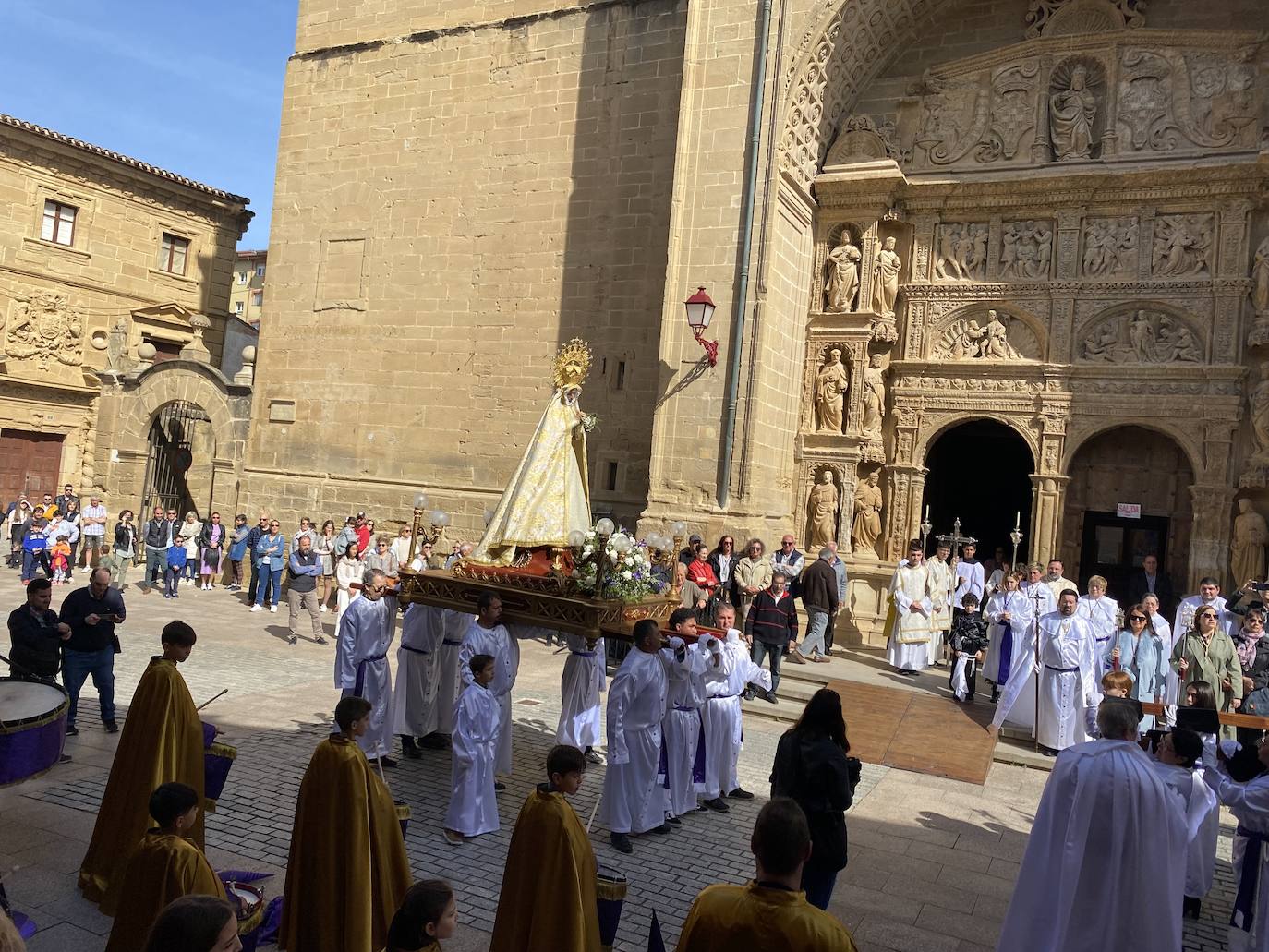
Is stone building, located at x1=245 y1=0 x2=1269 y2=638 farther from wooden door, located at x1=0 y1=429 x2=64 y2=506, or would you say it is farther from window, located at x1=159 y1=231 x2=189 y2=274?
Result: window, located at x1=159 y1=231 x2=189 y2=274

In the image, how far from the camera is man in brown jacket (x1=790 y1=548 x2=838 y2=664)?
13195 mm

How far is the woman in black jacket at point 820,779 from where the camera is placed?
15.1 feet

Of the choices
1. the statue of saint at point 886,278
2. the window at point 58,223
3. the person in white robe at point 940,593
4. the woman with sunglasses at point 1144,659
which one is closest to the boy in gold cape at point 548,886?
the woman with sunglasses at point 1144,659

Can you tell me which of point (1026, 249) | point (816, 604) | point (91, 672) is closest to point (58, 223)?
point (91, 672)

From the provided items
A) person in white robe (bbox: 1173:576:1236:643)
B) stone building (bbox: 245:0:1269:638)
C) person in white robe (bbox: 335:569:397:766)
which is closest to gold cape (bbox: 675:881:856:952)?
person in white robe (bbox: 335:569:397:766)

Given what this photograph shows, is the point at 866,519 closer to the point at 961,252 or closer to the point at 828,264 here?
the point at 828,264

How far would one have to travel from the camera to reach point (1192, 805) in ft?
19.6

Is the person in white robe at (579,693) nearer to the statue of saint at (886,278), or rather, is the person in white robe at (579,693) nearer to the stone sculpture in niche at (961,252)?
the statue of saint at (886,278)

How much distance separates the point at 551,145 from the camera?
57.0ft

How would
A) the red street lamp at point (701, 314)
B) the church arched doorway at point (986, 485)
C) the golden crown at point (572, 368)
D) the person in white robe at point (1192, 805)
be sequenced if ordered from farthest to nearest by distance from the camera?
the church arched doorway at point (986, 485), the red street lamp at point (701, 314), the golden crown at point (572, 368), the person in white robe at point (1192, 805)

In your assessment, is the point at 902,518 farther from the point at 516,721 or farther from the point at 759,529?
the point at 516,721

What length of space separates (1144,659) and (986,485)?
10305mm

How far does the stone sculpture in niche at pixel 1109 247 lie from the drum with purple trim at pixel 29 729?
1464cm

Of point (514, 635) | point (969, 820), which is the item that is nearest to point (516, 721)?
point (514, 635)
